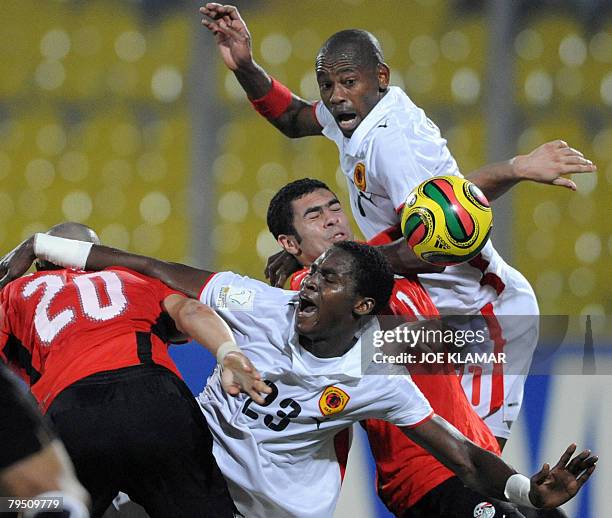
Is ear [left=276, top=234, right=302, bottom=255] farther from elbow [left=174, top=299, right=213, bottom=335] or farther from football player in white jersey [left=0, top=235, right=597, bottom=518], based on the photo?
elbow [left=174, top=299, right=213, bottom=335]

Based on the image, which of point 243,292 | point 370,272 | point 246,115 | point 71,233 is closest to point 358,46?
point 370,272

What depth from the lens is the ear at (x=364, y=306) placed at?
→ 3.29 m

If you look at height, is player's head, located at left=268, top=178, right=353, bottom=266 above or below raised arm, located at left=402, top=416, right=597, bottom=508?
above

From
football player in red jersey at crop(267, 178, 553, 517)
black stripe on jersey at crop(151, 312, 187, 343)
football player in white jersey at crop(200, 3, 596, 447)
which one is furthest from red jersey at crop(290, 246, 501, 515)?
black stripe on jersey at crop(151, 312, 187, 343)

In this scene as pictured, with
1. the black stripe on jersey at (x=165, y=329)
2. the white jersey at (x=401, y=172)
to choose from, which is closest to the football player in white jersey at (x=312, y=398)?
the black stripe on jersey at (x=165, y=329)

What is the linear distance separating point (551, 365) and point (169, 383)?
5.78 ft

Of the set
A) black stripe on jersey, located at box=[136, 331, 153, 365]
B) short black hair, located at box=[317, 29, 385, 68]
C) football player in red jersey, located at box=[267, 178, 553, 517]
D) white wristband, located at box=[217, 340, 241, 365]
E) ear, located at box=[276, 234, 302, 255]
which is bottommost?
football player in red jersey, located at box=[267, 178, 553, 517]

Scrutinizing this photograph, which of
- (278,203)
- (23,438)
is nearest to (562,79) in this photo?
(278,203)

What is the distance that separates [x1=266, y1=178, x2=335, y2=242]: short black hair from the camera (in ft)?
12.7

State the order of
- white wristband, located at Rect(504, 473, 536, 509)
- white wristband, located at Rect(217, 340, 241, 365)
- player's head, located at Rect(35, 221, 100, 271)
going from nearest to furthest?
white wristband, located at Rect(217, 340, 241, 365)
white wristband, located at Rect(504, 473, 536, 509)
player's head, located at Rect(35, 221, 100, 271)

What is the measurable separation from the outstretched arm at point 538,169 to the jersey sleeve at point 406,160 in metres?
0.14

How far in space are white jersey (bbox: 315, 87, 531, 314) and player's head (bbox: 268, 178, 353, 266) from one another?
0.34 feet

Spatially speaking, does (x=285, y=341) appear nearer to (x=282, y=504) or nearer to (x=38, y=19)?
(x=282, y=504)

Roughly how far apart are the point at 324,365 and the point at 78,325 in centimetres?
73
